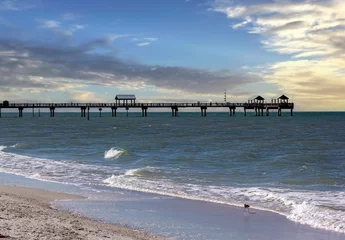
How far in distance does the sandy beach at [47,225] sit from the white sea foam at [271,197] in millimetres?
4155

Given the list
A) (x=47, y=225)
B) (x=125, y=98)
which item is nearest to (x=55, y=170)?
(x=47, y=225)

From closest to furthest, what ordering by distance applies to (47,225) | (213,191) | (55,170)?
(47,225) < (213,191) < (55,170)

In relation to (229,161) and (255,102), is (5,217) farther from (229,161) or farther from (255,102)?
(255,102)

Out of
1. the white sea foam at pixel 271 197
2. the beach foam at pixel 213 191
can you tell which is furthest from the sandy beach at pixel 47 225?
the beach foam at pixel 213 191

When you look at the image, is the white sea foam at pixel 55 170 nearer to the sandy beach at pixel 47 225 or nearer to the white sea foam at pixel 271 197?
the white sea foam at pixel 271 197

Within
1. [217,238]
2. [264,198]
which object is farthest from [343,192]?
[217,238]

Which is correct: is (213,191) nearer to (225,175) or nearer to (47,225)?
(225,175)

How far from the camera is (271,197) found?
1341cm

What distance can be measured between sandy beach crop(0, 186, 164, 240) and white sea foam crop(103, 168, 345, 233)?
415cm

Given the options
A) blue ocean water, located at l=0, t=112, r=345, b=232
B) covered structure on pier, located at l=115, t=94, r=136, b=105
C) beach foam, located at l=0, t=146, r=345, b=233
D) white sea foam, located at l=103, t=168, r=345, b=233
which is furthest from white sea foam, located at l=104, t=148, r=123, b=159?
covered structure on pier, located at l=115, t=94, r=136, b=105

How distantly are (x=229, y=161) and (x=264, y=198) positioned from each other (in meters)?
11.0

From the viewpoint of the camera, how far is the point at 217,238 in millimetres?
8797

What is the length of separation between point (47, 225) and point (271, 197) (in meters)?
7.37

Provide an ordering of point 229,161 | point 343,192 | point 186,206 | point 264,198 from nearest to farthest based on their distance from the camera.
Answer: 1. point 186,206
2. point 264,198
3. point 343,192
4. point 229,161
